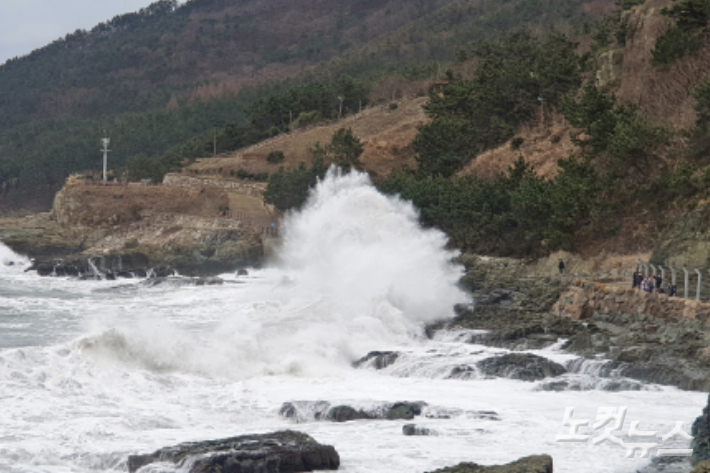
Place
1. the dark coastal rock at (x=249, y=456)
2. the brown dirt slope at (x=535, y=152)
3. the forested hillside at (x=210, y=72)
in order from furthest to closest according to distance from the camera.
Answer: the forested hillside at (x=210, y=72)
the brown dirt slope at (x=535, y=152)
the dark coastal rock at (x=249, y=456)

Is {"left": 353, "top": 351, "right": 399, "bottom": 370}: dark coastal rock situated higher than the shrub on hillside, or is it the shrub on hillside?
the shrub on hillside

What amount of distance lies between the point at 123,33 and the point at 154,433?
18424 cm

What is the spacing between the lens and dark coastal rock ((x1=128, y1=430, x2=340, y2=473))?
11.0 metres

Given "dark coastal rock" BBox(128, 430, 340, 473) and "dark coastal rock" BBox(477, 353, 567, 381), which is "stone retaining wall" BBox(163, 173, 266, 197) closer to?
"dark coastal rock" BBox(477, 353, 567, 381)

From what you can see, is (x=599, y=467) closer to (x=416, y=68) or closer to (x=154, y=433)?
(x=154, y=433)

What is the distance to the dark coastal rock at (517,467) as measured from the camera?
977 centimetres

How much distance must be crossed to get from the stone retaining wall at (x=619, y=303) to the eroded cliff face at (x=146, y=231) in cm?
2533

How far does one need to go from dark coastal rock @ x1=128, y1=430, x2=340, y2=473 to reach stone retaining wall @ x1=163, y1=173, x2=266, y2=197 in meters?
44.7

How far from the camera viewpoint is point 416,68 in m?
75.9

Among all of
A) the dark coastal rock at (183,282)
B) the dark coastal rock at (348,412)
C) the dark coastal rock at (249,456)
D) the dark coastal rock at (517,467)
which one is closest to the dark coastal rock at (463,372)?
the dark coastal rock at (348,412)

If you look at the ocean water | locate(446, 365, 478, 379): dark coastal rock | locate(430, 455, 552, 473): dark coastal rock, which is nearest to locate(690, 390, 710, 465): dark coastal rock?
the ocean water

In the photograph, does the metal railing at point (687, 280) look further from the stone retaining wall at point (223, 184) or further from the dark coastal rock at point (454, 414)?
the stone retaining wall at point (223, 184)

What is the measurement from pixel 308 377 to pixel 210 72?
149 m

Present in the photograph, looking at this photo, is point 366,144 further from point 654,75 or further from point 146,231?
point 654,75
